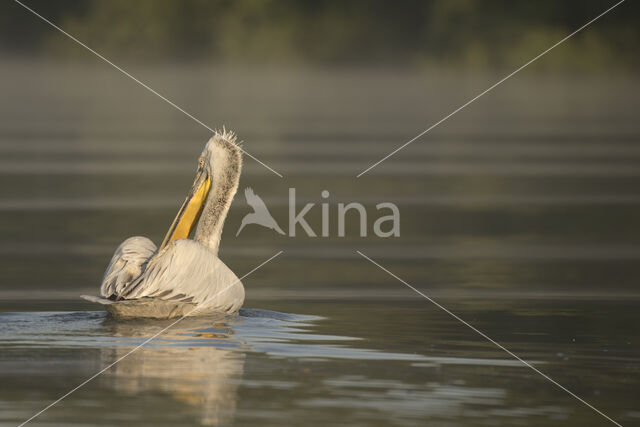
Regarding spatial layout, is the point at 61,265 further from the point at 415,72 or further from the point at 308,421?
the point at 415,72

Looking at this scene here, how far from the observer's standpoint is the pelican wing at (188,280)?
10117mm

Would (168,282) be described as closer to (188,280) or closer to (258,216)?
(188,280)

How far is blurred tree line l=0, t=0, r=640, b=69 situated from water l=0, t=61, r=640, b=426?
39.0m

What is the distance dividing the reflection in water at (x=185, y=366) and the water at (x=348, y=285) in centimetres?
2

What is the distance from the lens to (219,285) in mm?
10484

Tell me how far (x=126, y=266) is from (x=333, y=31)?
72796mm

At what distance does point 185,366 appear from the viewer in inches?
341

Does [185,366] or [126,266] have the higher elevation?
[126,266]

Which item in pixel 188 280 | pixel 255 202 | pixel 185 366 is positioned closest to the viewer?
pixel 185 366

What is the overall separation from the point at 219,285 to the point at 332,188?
9778 mm

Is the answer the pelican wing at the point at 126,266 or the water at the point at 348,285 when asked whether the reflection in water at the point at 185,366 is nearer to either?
the water at the point at 348,285

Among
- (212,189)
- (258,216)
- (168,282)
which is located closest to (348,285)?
(212,189)

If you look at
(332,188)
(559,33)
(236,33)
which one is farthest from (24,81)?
(332,188)

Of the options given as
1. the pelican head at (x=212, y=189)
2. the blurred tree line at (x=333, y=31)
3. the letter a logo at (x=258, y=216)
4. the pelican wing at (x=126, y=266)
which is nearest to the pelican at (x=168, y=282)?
the pelican wing at (x=126, y=266)
